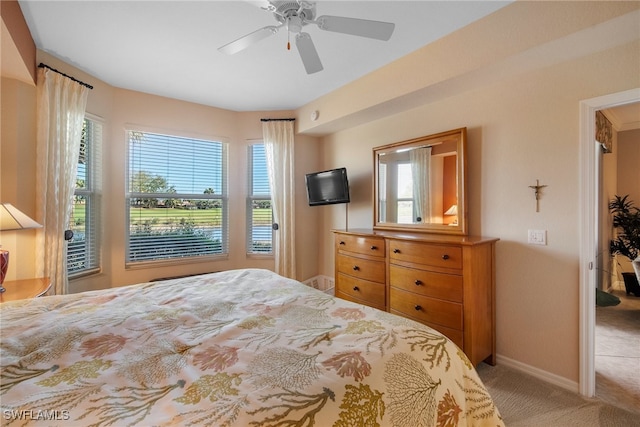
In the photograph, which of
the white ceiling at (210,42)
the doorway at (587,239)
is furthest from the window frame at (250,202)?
the doorway at (587,239)

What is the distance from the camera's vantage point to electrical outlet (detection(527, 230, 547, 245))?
211 cm

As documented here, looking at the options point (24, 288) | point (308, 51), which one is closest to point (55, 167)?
point (24, 288)

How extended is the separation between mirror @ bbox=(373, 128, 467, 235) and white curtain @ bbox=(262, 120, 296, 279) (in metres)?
1.24

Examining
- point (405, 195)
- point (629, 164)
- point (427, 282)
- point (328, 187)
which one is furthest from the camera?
point (629, 164)

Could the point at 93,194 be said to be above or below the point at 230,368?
above

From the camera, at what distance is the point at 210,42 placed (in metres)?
2.38

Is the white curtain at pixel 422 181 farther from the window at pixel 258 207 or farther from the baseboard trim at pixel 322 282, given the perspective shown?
the window at pixel 258 207

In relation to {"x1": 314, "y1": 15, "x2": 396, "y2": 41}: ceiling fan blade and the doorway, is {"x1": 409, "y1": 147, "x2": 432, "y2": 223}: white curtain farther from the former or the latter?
{"x1": 314, "y1": 15, "x2": 396, "y2": 41}: ceiling fan blade

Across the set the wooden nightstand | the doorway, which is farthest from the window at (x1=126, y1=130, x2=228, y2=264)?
the doorway

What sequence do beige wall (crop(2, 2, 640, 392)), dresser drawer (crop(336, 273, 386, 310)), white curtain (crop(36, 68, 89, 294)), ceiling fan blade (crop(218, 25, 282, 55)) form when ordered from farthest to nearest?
dresser drawer (crop(336, 273, 386, 310)) < white curtain (crop(36, 68, 89, 294)) < beige wall (crop(2, 2, 640, 392)) < ceiling fan blade (crop(218, 25, 282, 55))

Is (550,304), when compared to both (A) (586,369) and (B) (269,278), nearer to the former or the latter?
(A) (586,369)

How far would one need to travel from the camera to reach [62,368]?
888 mm

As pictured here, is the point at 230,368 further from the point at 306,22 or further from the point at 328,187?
the point at 328,187

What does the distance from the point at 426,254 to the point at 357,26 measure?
1682 millimetres
